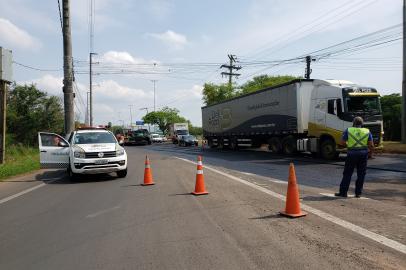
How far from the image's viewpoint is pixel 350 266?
15.8 feet

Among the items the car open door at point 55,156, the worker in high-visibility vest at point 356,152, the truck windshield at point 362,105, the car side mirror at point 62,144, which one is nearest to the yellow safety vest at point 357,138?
the worker in high-visibility vest at point 356,152

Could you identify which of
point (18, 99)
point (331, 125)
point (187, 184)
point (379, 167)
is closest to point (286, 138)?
point (331, 125)

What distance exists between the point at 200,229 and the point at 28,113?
3355cm

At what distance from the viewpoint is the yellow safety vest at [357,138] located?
978cm

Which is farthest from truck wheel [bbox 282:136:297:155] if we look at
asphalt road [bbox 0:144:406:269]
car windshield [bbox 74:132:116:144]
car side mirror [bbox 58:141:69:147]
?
car side mirror [bbox 58:141:69:147]

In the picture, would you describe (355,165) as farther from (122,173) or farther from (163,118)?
(163,118)

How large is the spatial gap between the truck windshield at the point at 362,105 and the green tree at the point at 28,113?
2552cm

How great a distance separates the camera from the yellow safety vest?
978 cm

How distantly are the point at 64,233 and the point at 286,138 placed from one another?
1987cm

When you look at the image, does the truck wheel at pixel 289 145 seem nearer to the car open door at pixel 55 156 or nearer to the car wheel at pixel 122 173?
the car wheel at pixel 122 173

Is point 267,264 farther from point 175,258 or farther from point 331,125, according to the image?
point 331,125

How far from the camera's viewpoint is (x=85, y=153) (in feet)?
45.2

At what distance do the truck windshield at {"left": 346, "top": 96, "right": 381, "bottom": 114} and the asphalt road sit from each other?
925 centimetres

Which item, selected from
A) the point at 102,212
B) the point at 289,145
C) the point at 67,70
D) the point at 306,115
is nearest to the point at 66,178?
the point at 102,212
